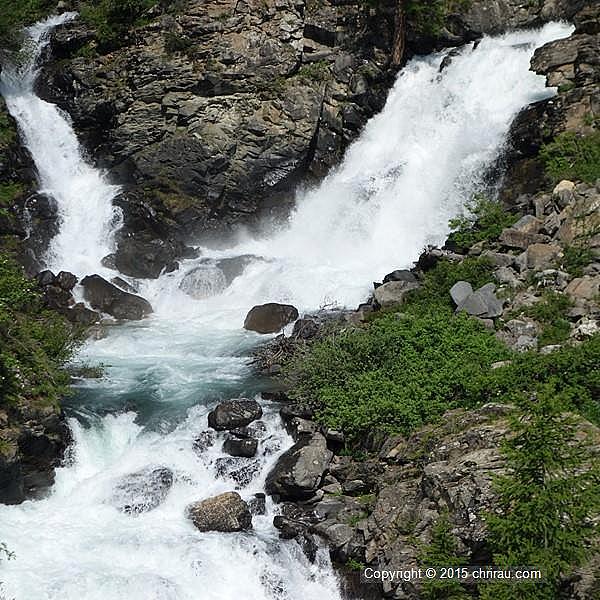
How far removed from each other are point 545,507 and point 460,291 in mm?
7832

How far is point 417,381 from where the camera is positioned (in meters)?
12.0

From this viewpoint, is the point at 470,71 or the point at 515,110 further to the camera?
the point at 470,71

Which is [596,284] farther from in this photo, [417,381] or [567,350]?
[417,381]

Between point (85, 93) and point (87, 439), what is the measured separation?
18.0 m

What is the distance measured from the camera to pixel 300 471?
37.2 feet

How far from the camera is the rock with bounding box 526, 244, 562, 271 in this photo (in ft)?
48.2

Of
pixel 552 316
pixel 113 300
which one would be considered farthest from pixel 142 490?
pixel 113 300

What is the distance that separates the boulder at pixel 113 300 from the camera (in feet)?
65.8

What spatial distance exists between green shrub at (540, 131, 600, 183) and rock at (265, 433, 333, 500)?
9896 millimetres

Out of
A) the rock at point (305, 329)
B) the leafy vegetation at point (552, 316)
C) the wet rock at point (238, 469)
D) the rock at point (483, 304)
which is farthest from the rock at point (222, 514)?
the rock at point (483, 304)

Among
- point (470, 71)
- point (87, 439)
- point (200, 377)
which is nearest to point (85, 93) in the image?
point (470, 71)

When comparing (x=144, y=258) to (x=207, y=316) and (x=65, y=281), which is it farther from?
(x=207, y=316)

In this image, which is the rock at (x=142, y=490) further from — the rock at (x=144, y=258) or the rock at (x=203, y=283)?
the rock at (x=144, y=258)

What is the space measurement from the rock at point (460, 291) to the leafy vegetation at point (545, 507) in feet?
22.4
